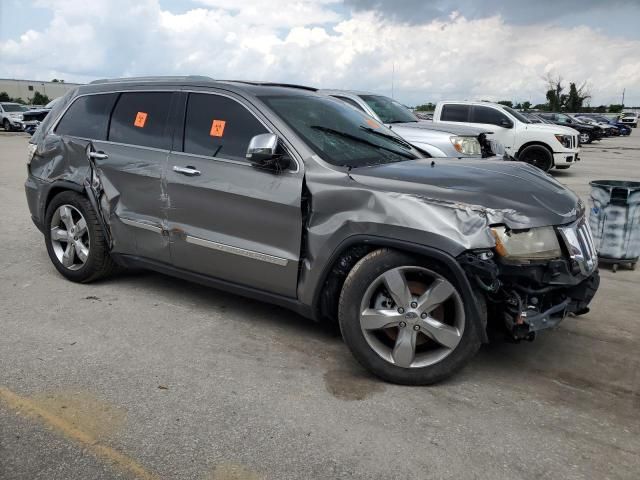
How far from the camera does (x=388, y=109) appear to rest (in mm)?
11188

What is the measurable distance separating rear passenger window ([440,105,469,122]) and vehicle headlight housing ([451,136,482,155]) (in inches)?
179

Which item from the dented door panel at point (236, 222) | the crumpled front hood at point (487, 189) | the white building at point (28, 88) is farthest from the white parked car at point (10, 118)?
the white building at point (28, 88)

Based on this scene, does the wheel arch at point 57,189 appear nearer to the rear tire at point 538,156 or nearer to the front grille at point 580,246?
the front grille at point 580,246

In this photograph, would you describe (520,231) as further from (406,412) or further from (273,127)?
(273,127)

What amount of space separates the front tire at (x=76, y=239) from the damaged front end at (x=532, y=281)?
3.24m

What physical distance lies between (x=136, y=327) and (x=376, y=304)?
188cm

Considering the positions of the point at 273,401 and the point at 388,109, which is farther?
the point at 388,109

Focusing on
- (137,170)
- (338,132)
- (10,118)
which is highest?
(338,132)

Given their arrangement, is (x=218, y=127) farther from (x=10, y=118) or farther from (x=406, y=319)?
(x=10, y=118)

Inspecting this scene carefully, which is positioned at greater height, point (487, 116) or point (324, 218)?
point (487, 116)

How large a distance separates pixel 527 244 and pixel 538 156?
12.4m

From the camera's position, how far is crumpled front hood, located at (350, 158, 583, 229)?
3248 mm

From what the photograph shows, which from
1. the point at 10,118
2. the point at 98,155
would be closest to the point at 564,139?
the point at 98,155

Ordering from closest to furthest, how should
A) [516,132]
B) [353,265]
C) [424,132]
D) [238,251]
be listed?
[353,265], [238,251], [424,132], [516,132]
